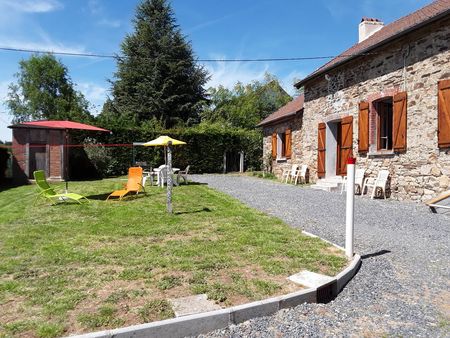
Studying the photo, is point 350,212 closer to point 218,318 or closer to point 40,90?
point 218,318

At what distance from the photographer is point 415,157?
9367mm

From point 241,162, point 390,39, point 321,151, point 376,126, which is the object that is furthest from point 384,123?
point 241,162

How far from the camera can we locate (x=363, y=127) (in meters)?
11.4

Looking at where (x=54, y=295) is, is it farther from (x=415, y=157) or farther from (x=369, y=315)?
(x=415, y=157)

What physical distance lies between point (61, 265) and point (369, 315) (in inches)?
130

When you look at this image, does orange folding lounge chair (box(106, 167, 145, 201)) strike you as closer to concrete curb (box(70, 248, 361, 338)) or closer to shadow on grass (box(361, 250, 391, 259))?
A: shadow on grass (box(361, 250, 391, 259))

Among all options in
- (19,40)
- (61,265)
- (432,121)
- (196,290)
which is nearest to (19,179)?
(19,40)

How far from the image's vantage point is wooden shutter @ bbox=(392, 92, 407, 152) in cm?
966

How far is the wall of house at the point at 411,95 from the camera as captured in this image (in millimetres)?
8703

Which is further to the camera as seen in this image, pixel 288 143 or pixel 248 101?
pixel 248 101

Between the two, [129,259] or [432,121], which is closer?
[129,259]

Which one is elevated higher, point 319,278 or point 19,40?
point 19,40

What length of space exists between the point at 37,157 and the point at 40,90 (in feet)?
120

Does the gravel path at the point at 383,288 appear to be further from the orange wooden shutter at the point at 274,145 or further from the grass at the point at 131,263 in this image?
the orange wooden shutter at the point at 274,145
